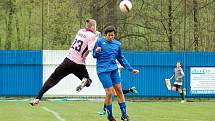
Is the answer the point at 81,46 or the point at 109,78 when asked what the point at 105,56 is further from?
the point at 81,46

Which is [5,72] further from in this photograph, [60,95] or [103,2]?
[103,2]

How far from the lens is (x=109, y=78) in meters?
12.9

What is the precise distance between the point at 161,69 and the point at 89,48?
1768cm

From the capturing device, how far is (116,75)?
13141mm

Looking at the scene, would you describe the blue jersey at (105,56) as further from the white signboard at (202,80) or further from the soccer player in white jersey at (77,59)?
the white signboard at (202,80)

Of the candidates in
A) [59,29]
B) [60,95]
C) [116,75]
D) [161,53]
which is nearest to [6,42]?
[59,29]

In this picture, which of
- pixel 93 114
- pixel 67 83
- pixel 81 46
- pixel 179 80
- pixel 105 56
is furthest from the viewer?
pixel 67 83

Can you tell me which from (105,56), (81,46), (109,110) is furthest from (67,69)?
(109,110)

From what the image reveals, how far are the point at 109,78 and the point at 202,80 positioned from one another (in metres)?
17.1

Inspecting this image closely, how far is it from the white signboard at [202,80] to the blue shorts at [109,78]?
55.1 ft

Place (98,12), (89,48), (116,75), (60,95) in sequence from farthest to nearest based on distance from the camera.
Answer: (98,12), (60,95), (116,75), (89,48)

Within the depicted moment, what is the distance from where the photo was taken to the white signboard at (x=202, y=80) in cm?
2925

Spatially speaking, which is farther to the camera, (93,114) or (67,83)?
(67,83)

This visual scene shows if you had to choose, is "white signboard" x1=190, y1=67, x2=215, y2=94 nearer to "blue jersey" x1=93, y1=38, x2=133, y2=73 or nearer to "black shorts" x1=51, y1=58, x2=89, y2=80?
"blue jersey" x1=93, y1=38, x2=133, y2=73
